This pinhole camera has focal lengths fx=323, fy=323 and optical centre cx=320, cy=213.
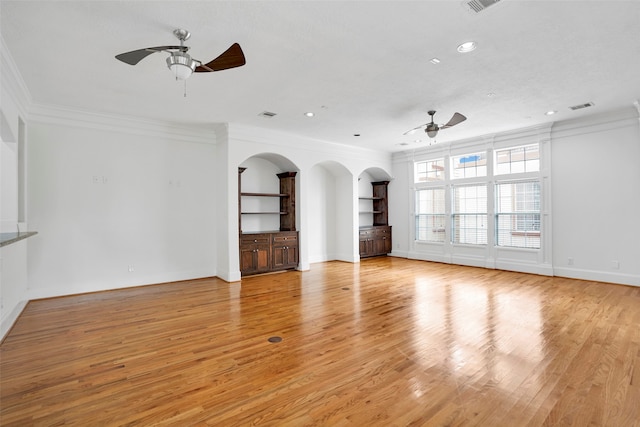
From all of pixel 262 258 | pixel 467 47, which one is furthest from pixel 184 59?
pixel 262 258

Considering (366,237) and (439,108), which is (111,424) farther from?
(366,237)

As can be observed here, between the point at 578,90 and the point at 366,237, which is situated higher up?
the point at 578,90

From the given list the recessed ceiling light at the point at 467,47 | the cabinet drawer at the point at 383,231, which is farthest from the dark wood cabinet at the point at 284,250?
the recessed ceiling light at the point at 467,47

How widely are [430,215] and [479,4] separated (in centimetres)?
639

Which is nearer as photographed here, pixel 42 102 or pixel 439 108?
pixel 42 102

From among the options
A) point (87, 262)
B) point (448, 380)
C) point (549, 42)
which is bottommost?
point (448, 380)

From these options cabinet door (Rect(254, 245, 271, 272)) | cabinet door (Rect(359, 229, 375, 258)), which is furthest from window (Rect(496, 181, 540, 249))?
cabinet door (Rect(254, 245, 271, 272))

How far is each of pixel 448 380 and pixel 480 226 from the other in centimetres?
581

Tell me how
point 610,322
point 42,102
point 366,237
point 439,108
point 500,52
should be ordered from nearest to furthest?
point 500,52 → point 610,322 → point 42,102 → point 439,108 → point 366,237

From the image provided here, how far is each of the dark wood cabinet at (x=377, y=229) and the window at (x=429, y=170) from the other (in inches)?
38.7

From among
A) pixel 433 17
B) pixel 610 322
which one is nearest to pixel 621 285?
pixel 610 322

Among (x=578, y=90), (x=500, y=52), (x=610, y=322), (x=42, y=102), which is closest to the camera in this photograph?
(x=500, y=52)

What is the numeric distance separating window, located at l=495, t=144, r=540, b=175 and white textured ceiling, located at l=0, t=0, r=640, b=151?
3.65ft

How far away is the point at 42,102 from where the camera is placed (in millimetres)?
4863
